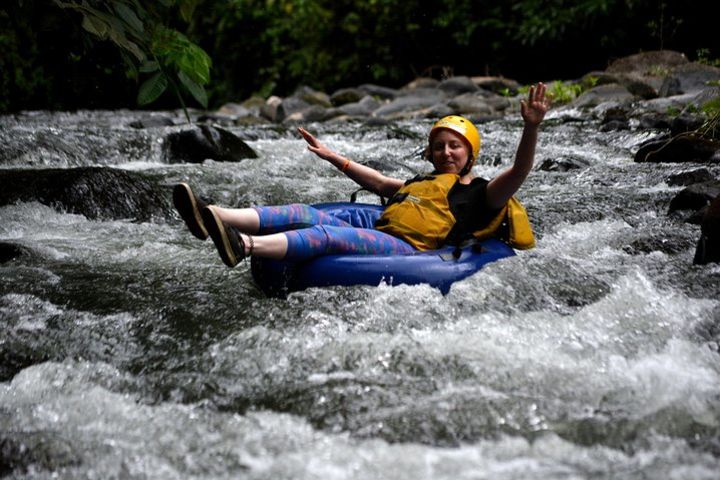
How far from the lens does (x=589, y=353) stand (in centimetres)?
284

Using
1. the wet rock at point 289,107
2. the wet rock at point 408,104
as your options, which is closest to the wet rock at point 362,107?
the wet rock at point 408,104

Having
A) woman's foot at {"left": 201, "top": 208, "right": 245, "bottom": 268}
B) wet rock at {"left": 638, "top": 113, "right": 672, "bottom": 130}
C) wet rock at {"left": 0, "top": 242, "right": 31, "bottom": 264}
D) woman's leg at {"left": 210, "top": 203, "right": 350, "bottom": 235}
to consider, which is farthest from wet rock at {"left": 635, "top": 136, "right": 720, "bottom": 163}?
wet rock at {"left": 0, "top": 242, "right": 31, "bottom": 264}

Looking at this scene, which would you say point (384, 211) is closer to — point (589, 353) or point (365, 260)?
point (365, 260)

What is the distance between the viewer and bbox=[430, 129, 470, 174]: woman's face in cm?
403

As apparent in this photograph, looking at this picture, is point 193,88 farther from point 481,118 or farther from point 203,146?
point 481,118

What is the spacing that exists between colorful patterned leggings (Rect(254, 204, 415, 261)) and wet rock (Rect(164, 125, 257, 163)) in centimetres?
351

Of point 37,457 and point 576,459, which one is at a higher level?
→ point 576,459

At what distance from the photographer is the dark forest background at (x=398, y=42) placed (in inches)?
497

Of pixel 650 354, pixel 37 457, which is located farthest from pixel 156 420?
pixel 650 354

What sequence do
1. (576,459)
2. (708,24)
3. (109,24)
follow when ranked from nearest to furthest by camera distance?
(576,459) → (109,24) → (708,24)

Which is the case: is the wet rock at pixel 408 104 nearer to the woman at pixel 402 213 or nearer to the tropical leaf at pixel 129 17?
the woman at pixel 402 213

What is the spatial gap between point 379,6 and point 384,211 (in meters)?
12.3

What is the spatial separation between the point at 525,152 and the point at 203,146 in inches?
172

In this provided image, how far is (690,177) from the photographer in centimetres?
562
